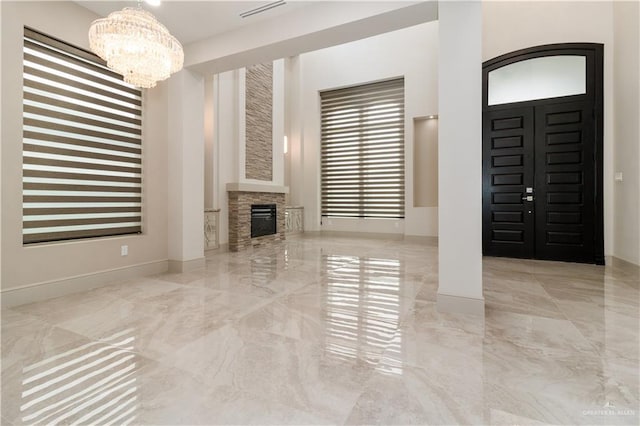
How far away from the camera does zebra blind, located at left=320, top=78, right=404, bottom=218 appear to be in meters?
7.46

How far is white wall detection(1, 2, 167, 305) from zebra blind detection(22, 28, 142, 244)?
98mm

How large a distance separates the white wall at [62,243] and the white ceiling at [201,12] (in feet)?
1.41

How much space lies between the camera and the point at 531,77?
4.96 meters

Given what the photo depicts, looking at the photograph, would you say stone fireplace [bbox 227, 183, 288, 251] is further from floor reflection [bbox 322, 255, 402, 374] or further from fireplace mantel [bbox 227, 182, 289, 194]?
floor reflection [bbox 322, 255, 402, 374]

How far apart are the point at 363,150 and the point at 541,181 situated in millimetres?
4089

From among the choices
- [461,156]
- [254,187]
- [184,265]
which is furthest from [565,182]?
[184,265]

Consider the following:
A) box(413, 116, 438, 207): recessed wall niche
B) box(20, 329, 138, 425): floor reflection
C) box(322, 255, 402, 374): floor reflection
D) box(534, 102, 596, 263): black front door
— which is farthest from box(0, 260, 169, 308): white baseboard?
box(534, 102, 596, 263): black front door

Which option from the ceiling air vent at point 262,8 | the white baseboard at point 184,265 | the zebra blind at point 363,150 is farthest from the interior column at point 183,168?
the zebra blind at point 363,150

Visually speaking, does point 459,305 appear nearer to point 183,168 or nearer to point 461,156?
point 461,156

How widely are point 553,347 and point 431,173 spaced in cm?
558

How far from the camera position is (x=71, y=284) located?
319 cm

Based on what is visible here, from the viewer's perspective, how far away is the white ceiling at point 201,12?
10.4 ft

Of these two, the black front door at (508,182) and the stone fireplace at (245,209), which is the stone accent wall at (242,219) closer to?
the stone fireplace at (245,209)

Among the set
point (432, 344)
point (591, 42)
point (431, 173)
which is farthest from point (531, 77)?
point (432, 344)
